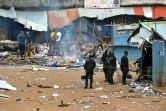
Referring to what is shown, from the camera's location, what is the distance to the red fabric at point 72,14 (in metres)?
29.0

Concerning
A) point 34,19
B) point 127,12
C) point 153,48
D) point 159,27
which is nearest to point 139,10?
point 127,12

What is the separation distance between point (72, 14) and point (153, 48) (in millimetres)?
14282

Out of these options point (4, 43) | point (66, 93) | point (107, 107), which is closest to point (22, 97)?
point (66, 93)

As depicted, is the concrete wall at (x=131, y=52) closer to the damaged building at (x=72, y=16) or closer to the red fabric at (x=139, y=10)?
the damaged building at (x=72, y=16)

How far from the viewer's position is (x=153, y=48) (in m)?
15.4

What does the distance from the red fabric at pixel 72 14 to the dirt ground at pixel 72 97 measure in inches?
432

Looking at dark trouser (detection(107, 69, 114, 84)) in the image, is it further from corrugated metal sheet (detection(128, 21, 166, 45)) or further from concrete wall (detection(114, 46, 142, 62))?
concrete wall (detection(114, 46, 142, 62))

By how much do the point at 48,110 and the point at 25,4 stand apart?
18.8m

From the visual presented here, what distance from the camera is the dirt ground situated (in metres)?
11.7

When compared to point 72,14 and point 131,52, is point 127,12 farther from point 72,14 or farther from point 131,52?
point 131,52

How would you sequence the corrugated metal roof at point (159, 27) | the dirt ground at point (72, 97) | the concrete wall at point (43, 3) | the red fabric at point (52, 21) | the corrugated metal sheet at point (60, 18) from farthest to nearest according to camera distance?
the red fabric at point (52, 21)
the corrugated metal sheet at point (60, 18)
the concrete wall at point (43, 3)
the corrugated metal roof at point (159, 27)
the dirt ground at point (72, 97)

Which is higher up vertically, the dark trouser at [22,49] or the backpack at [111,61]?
the dark trouser at [22,49]

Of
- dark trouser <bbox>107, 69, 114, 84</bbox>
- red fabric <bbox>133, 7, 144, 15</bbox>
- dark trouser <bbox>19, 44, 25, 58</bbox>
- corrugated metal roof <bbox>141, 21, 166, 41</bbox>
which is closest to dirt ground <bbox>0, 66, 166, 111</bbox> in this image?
dark trouser <bbox>107, 69, 114, 84</bbox>

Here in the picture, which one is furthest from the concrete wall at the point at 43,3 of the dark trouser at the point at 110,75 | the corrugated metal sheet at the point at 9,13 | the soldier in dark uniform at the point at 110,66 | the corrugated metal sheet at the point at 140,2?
the dark trouser at the point at 110,75
